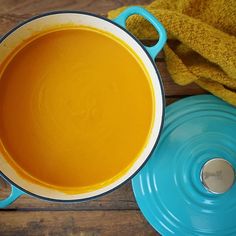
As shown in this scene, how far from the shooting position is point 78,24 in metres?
0.57

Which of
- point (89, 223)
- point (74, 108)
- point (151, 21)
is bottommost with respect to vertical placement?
point (89, 223)

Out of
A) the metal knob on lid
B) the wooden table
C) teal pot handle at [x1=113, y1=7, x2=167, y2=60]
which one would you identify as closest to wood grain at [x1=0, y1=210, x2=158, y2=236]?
the wooden table

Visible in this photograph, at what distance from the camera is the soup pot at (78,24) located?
0.54 meters

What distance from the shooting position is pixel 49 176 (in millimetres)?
609

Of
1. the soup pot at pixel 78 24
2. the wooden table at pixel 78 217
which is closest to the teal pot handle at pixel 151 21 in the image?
the soup pot at pixel 78 24

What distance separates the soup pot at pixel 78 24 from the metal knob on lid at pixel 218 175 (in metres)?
0.09

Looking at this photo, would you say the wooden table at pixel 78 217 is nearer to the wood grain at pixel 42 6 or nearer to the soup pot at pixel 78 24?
the soup pot at pixel 78 24

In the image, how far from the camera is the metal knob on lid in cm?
57

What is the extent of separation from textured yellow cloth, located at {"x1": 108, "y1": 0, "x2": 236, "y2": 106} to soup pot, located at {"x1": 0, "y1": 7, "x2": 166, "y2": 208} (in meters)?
0.06

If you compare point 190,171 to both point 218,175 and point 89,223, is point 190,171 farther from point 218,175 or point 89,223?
point 89,223

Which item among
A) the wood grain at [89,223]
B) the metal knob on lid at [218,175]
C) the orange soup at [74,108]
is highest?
the orange soup at [74,108]

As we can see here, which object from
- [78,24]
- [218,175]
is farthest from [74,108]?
[218,175]

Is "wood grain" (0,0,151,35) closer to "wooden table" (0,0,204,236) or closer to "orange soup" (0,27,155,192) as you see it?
"orange soup" (0,27,155,192)

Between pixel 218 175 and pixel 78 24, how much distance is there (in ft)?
0.94
